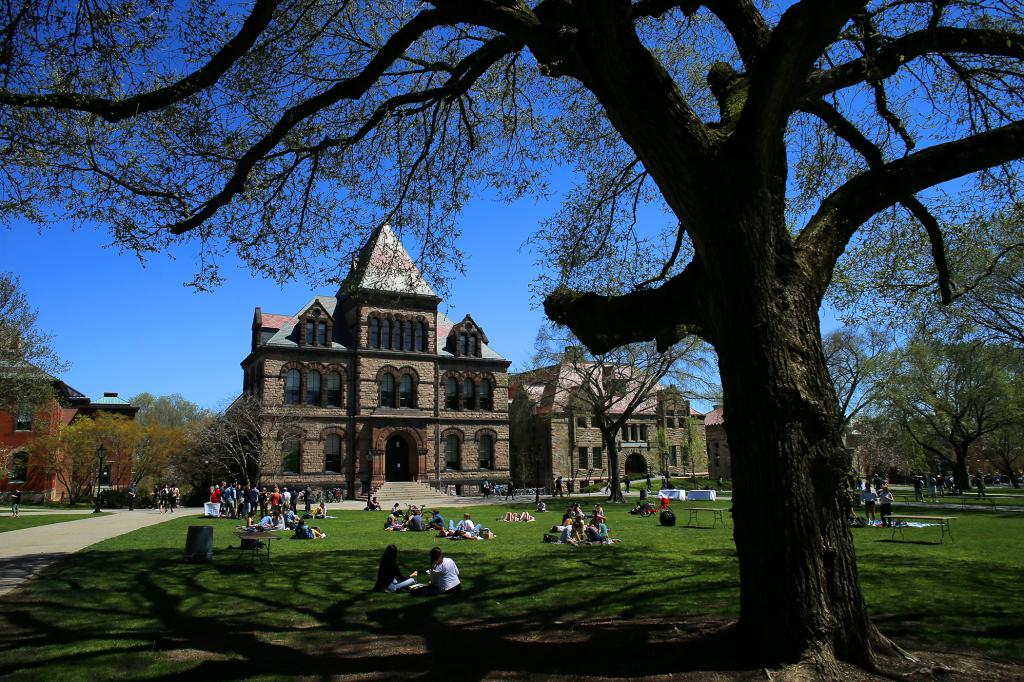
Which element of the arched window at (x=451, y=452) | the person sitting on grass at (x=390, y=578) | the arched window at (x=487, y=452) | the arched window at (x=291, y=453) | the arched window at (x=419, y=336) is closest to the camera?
the person sitting on grass at (x=390, y=578)

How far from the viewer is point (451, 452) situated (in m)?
46.8

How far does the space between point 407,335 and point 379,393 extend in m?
4.69

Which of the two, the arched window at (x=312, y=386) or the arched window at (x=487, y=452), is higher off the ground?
the arched window at (x=312, y=386)

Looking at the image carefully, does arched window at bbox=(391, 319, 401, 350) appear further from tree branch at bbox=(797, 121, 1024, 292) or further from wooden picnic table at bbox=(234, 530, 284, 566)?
tree branch at bbox=(797, 121, 1024, 292)

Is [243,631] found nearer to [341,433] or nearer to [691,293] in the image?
[691,293]

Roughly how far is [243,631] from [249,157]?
20.7 feet

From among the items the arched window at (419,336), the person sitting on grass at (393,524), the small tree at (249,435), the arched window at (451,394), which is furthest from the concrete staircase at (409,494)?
the person sitting on grass at (393,524)

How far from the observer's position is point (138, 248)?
31.7ft

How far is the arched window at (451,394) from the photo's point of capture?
47.2 meters

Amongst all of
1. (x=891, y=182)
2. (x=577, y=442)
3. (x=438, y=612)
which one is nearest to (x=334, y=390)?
(x=577, y=442)

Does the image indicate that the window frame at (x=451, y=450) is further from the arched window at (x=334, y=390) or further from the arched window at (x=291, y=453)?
the arched window at (x=291, y=453)

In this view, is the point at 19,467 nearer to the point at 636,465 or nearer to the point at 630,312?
the point at 630,312

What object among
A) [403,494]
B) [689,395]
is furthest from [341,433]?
[689,395]

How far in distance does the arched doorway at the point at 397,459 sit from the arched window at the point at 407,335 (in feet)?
21.7
